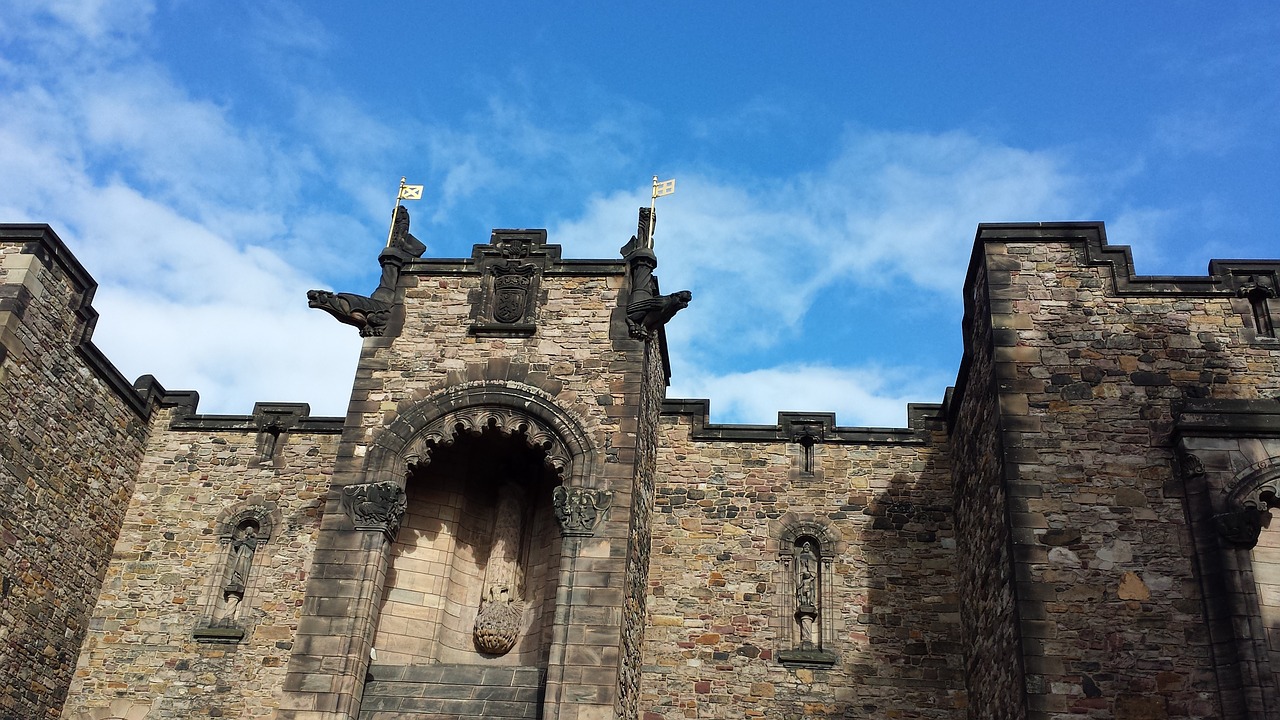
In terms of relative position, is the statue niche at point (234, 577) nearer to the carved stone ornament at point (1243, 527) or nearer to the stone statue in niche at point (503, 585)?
the stone statue in niche at point (503, 585)

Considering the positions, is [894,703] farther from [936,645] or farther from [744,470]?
[744,470]

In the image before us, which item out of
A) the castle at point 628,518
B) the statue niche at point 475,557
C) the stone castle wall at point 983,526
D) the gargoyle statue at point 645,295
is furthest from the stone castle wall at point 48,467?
the stone castle wall at point 983,526

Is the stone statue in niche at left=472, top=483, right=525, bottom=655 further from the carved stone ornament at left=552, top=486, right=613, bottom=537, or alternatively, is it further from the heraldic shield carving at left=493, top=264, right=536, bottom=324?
the heraldic shield carving at left=493, top=264, right=536, bottom=324

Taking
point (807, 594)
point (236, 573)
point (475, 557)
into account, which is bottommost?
point (236, 573)

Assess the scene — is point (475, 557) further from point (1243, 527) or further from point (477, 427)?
point (1243, 527)

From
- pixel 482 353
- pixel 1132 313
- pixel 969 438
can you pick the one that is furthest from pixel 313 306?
pixel 1132 313

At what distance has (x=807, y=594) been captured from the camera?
614 inches

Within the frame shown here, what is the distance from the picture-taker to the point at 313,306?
49.0 feet

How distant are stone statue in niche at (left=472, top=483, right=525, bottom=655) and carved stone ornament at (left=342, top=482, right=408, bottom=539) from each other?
1.96m

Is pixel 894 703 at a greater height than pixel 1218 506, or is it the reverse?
pixel 1218 506

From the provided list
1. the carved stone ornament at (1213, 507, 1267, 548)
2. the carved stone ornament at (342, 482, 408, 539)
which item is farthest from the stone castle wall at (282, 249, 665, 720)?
the carved stone ornament at (1213, 507, 1267, 548)

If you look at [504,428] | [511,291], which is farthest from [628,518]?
[511,291]

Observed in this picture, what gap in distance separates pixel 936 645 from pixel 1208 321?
545 centimetres

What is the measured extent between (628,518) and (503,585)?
106 inches
